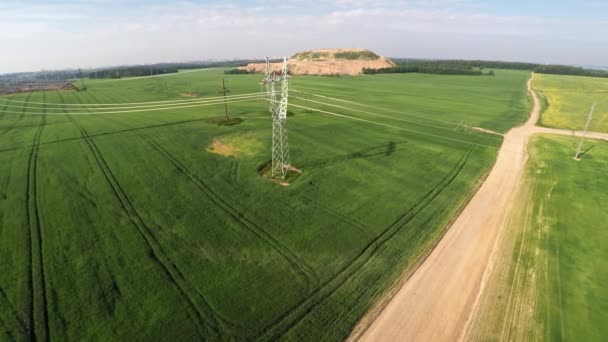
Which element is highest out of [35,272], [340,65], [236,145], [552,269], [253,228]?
[340,65]

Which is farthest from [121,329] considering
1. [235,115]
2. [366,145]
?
[235,115]

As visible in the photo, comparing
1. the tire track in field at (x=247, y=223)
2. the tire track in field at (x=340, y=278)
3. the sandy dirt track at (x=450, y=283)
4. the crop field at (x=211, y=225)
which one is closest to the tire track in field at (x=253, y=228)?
the tire track in field at (x=247, y=223)

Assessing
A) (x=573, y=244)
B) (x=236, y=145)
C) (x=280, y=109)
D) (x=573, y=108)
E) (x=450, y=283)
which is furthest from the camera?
(x=573, y=108)

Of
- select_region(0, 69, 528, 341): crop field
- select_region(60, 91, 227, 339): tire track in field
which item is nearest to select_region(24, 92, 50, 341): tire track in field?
select_region(0, 69, 528, 341): crop field

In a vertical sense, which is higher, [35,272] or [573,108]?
[573,108]

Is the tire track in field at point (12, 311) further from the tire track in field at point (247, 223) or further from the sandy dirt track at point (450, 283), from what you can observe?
the sandy dirt track at point (450, 283)

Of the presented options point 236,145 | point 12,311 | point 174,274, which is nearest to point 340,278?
point 174,274

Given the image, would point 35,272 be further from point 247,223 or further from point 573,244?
point 573,244

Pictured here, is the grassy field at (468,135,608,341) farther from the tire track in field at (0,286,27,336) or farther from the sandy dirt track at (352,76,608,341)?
the tire track in field at (0,286,27,336)
